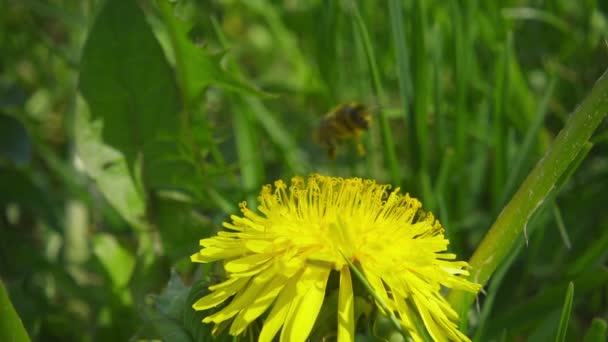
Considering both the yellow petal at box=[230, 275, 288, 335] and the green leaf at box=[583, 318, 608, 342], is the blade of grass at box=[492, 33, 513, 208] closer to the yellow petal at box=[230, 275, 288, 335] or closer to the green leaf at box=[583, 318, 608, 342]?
the green leaf at box=[583, 318, 608, 342]

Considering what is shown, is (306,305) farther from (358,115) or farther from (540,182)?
(358,115)

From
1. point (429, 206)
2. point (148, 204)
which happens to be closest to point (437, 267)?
point (429, 206)

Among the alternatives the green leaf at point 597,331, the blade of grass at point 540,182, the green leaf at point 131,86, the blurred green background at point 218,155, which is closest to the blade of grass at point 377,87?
the blurred green background at point 218,155

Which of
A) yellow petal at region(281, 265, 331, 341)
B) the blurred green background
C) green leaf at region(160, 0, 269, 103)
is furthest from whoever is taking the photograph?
the blurred green background

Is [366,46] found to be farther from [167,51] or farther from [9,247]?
[9,247]

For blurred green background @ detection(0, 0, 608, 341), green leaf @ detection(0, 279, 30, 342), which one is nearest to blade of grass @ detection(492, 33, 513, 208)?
blurred green background @ detection(0, 0, 608, 341)

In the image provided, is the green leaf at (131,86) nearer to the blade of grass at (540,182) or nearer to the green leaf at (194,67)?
the green leaf at (194,67)
